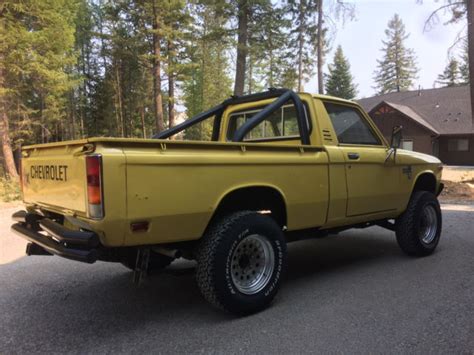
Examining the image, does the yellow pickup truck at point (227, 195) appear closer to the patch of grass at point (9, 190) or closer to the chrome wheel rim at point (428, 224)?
the chrome wheel rim at point (428, 224)

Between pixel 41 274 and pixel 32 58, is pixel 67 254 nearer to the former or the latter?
pixel 41 274

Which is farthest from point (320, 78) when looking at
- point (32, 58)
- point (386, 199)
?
point (386, 199)

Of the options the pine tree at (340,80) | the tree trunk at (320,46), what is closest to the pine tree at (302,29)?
the tree trunk at (320,46)

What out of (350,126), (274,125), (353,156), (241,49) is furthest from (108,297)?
(241,49)

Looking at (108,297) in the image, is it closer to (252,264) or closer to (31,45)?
(252,264)

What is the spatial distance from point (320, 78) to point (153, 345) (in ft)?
64.2

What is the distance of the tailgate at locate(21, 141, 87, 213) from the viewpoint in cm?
298

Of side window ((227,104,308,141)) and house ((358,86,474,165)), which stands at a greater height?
house ((358,86,474,165))

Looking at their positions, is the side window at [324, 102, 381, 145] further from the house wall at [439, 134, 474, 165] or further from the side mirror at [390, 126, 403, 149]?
the house wall at [439, 134, 474, 165]

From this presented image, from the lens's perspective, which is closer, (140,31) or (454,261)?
(454,261)

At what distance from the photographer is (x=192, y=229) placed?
321 cm

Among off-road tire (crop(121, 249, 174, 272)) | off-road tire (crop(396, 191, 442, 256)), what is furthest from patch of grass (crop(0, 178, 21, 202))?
off-road tire (crop(396, 191, 442, 256))

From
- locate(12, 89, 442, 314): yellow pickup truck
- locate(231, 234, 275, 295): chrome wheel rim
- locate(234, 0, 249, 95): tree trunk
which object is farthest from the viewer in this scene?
locate(234, 0, 249, 95): tree trunk

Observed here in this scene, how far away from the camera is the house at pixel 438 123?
1220 inches
